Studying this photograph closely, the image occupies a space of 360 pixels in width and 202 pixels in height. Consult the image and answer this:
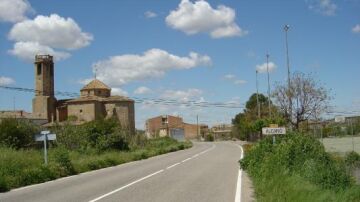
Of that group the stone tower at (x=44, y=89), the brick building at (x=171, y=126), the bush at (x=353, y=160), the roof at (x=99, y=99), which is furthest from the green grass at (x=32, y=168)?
the brick building at (x=171, y=126)

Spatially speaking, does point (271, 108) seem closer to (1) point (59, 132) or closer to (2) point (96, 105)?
(1) point (59, 132)

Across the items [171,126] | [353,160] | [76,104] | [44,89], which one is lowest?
[353,160]

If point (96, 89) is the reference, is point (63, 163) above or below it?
below

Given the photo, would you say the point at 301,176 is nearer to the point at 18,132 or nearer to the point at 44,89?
the point at 18,132

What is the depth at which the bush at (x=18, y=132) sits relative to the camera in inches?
1802

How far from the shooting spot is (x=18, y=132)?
47312 mm

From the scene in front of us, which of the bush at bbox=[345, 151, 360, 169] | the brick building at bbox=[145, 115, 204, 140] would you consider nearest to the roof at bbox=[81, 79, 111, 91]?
the brick building at bbox=[145, 115, 204, 140]

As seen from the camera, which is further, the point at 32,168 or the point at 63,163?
the point at 63,163

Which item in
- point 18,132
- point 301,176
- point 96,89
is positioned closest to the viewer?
point 301,176

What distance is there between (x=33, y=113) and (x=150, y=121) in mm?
58248

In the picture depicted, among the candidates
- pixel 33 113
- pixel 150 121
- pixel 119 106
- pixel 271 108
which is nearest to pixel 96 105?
pixel 119 106

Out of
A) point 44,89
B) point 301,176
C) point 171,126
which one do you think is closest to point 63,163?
point 301,176

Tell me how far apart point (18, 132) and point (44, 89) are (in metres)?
56.6

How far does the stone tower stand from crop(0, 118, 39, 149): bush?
52401mm
